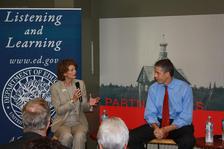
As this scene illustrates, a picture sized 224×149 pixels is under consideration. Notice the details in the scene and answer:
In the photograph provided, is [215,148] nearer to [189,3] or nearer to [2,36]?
[189,3]

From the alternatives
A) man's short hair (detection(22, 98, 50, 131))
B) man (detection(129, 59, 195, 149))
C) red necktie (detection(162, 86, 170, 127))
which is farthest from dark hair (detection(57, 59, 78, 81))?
man's short hair (detection(22, 98, 50, 131))

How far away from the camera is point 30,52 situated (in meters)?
5.05

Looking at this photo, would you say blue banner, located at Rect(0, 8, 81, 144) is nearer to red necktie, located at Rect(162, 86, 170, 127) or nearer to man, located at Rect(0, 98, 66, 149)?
red necktie, located at Rect(162, 86, 170, 127)

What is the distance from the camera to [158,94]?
14.7 feet

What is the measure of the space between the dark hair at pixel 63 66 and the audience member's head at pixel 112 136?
244 centimetres

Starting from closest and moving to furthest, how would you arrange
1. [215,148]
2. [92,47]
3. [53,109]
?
[215,148] → [53,109] → [92,47]

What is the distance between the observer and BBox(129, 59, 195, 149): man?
14.1ft

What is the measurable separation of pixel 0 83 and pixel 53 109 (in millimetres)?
723

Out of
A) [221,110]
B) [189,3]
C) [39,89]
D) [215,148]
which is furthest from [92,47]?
[215,148]

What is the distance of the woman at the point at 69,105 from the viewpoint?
448 cm

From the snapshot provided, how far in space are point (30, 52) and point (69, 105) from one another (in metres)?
0.95

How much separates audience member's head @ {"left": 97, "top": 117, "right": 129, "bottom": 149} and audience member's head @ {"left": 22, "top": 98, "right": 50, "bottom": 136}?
0.45 meters

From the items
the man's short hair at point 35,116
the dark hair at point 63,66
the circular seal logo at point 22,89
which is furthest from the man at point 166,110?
the man's short hair at point 35,116

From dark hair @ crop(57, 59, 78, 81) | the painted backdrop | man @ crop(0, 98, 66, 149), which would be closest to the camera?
man @ crop(0, 98, 66, 149)
